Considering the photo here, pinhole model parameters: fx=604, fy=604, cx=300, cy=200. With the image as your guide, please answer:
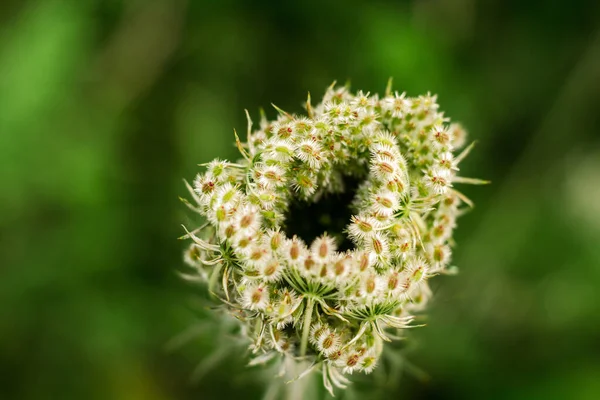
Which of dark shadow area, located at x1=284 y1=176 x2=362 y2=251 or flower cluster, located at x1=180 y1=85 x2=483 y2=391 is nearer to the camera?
flower cluster, located at x1=180 y1=85 x2=483 y2=391

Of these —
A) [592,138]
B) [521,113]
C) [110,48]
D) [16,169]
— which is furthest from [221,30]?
[592,138]

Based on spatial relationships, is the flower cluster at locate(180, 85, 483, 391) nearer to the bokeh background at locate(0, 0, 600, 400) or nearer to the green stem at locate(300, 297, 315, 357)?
the green stem at locate(300, 297, 315, 357)

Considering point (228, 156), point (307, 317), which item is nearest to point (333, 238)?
point (307, 317)

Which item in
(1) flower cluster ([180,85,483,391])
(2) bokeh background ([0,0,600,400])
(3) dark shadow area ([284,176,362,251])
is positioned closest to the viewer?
(1) flower cluster ([180,85,483,391])

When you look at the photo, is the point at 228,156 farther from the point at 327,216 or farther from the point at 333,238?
the point at 333,238

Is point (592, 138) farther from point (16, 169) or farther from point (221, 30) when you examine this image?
point (16, 169)

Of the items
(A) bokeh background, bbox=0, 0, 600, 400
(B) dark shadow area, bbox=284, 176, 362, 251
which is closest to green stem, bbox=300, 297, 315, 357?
(B) dark shadow area, bbox=284, 176, 362, 251

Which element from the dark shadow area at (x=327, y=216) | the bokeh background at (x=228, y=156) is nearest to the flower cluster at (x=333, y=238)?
the dark shadow area at (x=327, y=216)
